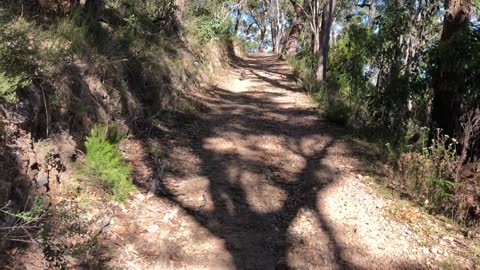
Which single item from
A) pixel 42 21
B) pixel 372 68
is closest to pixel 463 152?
pixel 372 68

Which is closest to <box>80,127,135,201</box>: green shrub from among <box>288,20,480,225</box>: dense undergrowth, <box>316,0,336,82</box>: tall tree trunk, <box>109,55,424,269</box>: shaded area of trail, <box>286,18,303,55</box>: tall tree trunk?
<box>109,55,424,269</box>: shaded area of trail

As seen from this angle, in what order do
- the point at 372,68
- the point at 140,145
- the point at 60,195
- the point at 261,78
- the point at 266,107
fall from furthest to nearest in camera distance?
1. the point at 261,78
2. the point at 266,107
3. the point at 372,68
4. the point at 140,145
5. the point at 60,195

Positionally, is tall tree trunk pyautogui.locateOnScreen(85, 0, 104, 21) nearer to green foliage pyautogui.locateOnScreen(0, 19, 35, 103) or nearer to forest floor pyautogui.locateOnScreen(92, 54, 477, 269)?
forest floor pyautogui.locateOnScreen(92, 54, 477, 269)

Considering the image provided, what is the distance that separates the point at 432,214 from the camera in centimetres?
479

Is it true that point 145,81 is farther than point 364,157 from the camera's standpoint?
Yes

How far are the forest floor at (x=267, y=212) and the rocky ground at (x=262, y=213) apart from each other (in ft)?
0.04

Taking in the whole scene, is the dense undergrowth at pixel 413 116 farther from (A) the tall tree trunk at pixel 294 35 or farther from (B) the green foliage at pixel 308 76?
(A) the tall tree trunk at pixel 294 35

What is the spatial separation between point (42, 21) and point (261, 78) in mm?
9043

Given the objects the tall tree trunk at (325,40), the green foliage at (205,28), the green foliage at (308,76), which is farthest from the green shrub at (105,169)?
the green foliage at (205,28)

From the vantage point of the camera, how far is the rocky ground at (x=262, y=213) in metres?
3.92

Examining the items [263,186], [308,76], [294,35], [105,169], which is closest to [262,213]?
[263,186]

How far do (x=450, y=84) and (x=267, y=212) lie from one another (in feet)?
11.1

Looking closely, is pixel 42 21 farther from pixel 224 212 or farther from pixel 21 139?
pixel 224 212

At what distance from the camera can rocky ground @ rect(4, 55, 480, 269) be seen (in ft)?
12.8
